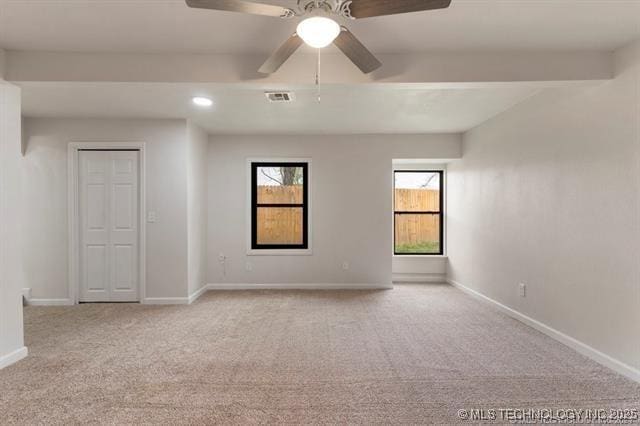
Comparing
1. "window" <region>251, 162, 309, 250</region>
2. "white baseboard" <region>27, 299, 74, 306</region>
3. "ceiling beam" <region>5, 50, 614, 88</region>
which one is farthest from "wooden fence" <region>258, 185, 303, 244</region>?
"ceiling beam" <region>5, 50, 614, 88</region>

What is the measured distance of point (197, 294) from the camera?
5039mm

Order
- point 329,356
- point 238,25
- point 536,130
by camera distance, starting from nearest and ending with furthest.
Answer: point 238,25
point 329,356
point 536,130

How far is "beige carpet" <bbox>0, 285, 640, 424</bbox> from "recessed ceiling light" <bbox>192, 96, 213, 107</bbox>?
2.47 meters

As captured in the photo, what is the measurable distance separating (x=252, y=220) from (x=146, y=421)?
374 centimetres

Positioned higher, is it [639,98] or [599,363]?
[639,98]

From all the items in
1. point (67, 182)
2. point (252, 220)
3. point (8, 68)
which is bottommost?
point (252, 220)

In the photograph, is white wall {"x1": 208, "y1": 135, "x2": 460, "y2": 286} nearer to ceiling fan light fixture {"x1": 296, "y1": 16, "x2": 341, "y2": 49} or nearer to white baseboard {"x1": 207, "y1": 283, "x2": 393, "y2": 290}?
white baseboard {"x1": 207, "y1": 283, "x2": 393, "y2": 290}

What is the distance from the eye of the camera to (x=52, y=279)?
4.64 m

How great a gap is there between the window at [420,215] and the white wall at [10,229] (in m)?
5.18

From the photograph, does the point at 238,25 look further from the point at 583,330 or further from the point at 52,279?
the point at 52,279

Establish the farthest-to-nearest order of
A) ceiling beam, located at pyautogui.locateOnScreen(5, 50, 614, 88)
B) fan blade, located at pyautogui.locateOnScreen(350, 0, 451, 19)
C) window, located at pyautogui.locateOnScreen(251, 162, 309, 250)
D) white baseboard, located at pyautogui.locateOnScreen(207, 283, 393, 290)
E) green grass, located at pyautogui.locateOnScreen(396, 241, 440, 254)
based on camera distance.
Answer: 1. green grass, located at pyautogui.locateOnScreen(396, 241, 440, 254)
2. window, located at pyautogui.locateOnScreen(251, 162, 309, 250)
3. white baseboard, located at pyautogui.locateOnScreen(207, 283, 393, 290)
4. ceiling beam, located at pyautogui.locateOnScreen(5, 50, 614, 88)
5. fan blade, located at pyautogui.locateOnScreen(350, 0, 451, 19)

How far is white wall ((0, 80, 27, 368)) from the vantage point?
284cm

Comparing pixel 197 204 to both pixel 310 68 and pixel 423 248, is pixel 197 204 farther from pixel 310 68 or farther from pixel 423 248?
pixel 423 248

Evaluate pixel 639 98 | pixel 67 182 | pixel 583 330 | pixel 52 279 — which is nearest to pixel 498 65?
pixel 639 98
